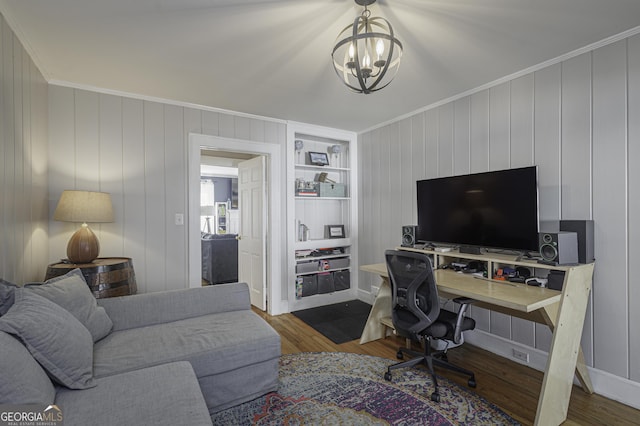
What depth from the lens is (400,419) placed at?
1.86 meters

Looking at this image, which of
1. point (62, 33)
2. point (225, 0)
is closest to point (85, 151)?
point (62, 33)

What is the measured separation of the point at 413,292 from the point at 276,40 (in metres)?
1.95

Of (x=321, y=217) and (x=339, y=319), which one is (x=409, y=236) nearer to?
(x=339, y=319)

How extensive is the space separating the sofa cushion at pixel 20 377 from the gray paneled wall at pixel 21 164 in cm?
92

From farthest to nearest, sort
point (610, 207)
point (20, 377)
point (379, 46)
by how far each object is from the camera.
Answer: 1. point (610, 207)
2. point (379, 46)
3. point (20, 377)

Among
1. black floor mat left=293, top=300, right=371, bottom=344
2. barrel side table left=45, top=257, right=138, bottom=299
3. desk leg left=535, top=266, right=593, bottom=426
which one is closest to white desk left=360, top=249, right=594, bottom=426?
desk leg left=535, top=266, right=593, bottom=426

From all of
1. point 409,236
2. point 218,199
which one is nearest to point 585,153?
point 409,236

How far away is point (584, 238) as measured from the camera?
210 cm

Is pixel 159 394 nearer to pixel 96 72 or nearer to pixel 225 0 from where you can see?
pixel 225 0

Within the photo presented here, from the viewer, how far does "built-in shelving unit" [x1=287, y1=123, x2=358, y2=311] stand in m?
3.91

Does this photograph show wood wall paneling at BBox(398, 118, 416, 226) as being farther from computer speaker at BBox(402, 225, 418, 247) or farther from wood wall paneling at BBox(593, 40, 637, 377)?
wood wall paneling at BBox(593, 40, 637, 377)

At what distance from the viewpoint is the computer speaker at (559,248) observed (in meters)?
2.01

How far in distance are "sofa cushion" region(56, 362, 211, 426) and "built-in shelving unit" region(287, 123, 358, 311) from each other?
2434 millimetres

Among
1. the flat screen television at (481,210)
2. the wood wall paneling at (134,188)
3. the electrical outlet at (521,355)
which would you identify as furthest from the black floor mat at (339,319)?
the wood wall paneling at (134,188)
